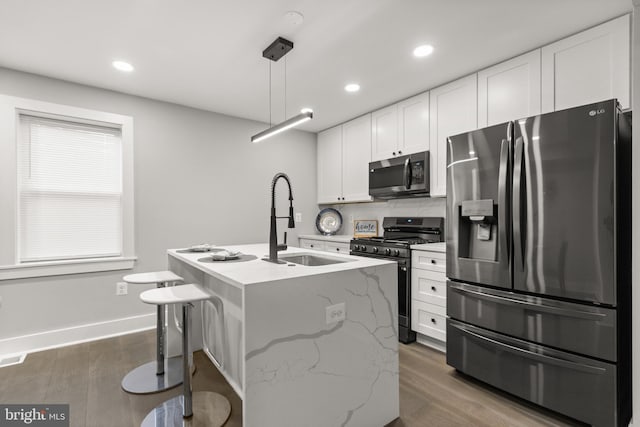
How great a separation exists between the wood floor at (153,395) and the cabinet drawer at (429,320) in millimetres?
168

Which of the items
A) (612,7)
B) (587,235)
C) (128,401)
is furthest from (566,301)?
(128,401)

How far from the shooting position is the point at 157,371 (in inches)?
89.8

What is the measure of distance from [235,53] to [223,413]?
2.48 m

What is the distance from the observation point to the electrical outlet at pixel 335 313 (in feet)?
4.94

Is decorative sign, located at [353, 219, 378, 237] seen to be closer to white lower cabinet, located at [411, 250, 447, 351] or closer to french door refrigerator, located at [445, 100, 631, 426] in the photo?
white lower cabinet, located at [411, 250, 447, 351]

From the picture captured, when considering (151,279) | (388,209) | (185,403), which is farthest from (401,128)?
(185,403)

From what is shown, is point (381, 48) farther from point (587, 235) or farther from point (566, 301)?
point (566, 301)

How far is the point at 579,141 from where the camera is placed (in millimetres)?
1689

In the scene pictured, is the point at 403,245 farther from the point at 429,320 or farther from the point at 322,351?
the point at 322,351

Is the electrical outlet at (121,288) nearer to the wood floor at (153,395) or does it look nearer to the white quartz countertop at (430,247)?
the wood floor at (153,395)

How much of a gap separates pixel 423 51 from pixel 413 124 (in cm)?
94

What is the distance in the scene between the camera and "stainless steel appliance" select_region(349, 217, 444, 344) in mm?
2887

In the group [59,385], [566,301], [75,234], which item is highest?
[75,234]

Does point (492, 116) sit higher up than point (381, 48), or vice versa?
point (381, 48)
